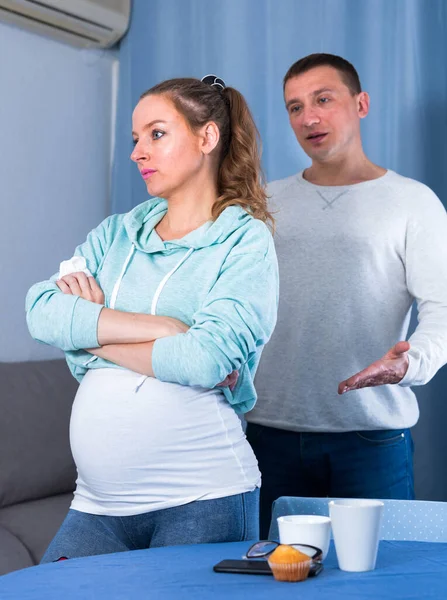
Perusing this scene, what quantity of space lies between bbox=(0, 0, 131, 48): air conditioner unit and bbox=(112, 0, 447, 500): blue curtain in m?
0.09

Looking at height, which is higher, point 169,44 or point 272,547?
point 169,44

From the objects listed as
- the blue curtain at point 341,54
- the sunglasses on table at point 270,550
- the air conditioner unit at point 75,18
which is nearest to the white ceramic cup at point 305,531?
the sunglasses on table at point 270,550

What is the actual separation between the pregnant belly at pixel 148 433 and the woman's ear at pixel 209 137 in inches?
19.1

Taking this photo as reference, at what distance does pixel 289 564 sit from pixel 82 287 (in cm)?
74

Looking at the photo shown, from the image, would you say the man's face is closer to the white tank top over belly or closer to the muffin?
the white tank top over belly

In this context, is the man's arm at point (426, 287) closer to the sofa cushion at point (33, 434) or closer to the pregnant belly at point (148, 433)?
the pregnant belly at point (148, 433)

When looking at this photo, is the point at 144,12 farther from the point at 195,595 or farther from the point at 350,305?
the point at 195,595

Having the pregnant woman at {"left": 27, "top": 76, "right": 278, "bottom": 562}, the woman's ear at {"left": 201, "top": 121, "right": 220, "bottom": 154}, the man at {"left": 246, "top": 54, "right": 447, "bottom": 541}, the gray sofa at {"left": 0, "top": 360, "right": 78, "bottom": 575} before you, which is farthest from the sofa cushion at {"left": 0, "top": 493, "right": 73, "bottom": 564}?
the woman's ear at {"left": 201, "top": 121, "right": 220, "bottom": 154}

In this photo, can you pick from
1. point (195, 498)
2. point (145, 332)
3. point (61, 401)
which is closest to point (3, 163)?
point (61, 401)

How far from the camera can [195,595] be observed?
0.96 m

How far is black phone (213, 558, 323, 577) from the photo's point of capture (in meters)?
1.03

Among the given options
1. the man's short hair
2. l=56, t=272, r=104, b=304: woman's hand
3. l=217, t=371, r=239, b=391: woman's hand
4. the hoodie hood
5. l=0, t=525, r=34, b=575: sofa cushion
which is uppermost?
the man's short hair

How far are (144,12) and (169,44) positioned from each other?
202 mm

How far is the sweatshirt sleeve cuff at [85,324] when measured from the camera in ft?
4.81
